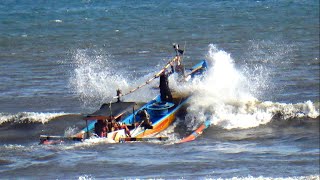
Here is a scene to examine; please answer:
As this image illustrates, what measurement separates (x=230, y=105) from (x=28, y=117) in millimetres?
6081

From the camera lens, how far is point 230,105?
92.6 ft

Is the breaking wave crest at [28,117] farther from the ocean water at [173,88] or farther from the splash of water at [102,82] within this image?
the splash of water at [102,82]

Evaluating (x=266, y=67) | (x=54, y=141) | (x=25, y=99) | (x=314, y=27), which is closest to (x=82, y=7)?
(x=314, y=27)

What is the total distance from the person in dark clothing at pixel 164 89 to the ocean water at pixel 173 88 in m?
0.71

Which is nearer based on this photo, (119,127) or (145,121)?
(119,127)

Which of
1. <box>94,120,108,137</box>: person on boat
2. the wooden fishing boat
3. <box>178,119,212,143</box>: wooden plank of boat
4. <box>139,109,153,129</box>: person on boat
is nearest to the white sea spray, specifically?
the wooden fishing boat

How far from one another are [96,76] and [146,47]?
11959 millimetres

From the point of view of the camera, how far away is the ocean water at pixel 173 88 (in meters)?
20.7

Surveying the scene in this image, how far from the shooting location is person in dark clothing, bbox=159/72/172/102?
26.4 metres

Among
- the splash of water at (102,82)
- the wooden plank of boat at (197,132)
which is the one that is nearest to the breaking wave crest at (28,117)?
the splash of water at (102,82)

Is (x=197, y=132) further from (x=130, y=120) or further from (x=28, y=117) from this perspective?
(x=28, y=117)

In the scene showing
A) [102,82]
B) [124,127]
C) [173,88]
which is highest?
[102,82]

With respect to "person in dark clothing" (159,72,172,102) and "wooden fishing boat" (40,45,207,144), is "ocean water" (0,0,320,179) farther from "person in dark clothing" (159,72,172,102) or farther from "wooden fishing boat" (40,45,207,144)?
"person in dark clothing" (159,72,172,102)

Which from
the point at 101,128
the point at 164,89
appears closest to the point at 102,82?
the point at 164,89
